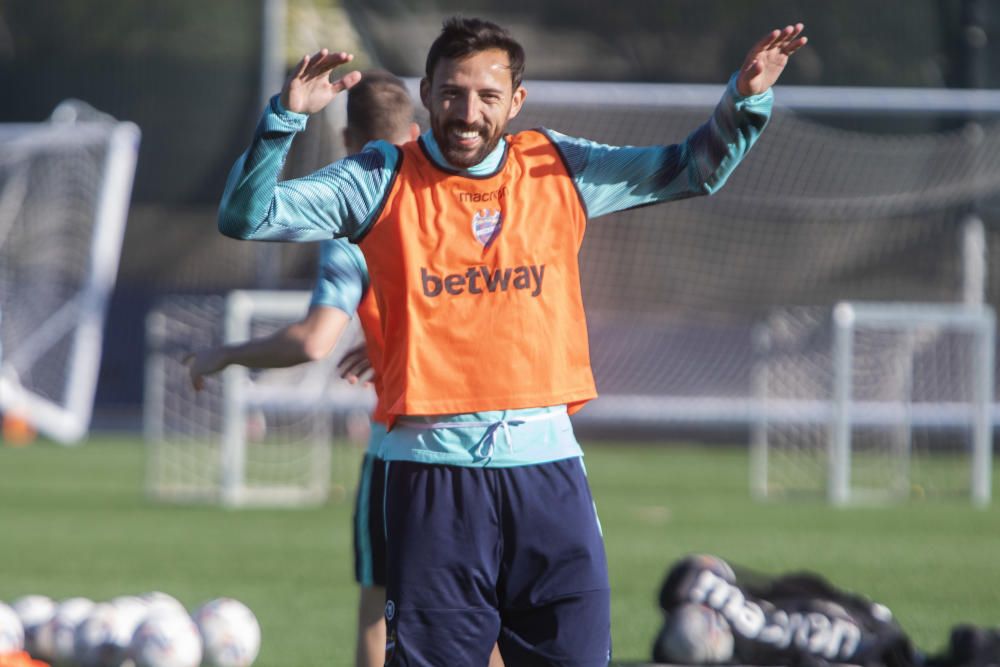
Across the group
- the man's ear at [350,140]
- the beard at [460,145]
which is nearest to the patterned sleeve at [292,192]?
the beard at [460,145]

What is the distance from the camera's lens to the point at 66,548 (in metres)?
9.20

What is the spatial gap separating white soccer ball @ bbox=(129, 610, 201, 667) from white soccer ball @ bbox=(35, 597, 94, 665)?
0.75 ft

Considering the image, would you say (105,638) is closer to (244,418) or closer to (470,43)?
(470,43)

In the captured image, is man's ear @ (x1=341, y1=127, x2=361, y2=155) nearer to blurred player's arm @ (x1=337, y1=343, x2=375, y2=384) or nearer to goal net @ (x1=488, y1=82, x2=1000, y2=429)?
blurred player's arm @ (x1=337, y1=343, x2=375, y2=384)

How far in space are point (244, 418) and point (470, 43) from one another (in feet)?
34.1

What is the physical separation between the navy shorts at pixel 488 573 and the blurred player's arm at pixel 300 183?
1.71 ft

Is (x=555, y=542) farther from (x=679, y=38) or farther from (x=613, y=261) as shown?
(x=679, y=38)

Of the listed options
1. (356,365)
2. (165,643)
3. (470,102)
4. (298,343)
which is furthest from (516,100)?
(165,643)

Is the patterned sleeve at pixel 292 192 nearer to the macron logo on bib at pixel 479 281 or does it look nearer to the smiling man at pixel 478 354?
the smiling man at pixel 478 354

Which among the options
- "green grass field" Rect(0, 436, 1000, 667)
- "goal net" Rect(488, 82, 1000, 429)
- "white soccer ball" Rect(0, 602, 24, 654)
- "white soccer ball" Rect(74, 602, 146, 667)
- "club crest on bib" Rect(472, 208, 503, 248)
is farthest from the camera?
"goal net" Rect(488, 82, 1000, 429)

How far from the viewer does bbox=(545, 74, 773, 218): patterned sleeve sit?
341 centimetres

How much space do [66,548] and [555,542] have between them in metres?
6.41

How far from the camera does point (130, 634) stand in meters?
5.30

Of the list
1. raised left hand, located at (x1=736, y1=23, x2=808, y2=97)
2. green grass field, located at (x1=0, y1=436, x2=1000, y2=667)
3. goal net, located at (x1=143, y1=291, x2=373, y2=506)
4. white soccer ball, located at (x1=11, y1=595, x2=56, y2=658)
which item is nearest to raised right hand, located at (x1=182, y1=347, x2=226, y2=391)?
raised left hand, located at (x1=736, y1=23, x2=808, y2=97)
